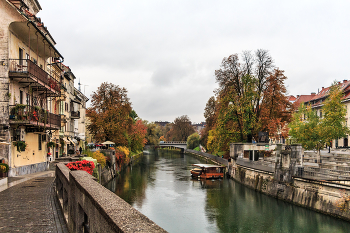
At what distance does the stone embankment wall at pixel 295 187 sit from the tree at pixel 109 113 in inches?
744

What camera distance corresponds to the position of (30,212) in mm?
8344

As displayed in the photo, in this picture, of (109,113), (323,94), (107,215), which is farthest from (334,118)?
(107,215)

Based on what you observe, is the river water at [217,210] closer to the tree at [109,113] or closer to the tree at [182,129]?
the tree at [109,113]

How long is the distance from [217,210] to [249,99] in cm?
1867

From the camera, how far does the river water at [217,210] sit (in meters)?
17.4

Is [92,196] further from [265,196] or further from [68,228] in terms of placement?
[265,196]

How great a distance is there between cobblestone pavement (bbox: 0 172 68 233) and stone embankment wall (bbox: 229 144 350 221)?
15489 millimetres

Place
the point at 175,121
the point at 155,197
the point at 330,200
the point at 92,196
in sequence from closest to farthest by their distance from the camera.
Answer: the point at 92,196 < the point at 330,200 < the point at 155,197 < the point at 175,121

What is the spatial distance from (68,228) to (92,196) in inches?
128

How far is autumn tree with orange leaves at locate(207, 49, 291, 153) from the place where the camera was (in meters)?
36.8

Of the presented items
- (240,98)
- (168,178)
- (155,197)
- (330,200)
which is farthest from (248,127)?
(330,200)

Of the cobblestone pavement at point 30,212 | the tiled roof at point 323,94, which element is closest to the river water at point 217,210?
the cobblestone pavement at point 30,212

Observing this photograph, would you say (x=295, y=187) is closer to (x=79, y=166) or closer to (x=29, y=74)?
(x=79, y=166)

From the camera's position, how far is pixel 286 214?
65.4 feet
